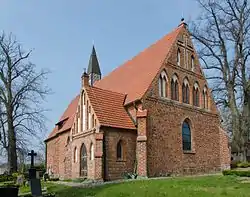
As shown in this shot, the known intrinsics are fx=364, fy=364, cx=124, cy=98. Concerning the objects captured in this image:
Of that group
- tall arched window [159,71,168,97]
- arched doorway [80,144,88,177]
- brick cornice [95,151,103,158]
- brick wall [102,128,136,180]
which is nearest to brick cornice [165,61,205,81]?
tall arched window [159,71,168,97]

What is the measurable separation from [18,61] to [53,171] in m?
12.8

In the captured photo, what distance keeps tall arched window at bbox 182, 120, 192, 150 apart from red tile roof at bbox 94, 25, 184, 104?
4453 millimetres

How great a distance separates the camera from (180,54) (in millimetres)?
26953

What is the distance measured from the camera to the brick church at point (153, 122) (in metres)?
22.4

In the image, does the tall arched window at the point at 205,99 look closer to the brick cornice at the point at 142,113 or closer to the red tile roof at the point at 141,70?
the red tile roof at the point at 141,70

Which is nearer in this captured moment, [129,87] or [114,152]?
[114,152]

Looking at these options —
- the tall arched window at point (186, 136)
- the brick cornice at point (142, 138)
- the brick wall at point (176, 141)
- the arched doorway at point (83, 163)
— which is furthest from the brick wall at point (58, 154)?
the tall arched window at point (186, 136)

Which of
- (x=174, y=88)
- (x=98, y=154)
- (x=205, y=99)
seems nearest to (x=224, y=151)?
(x=205, y=99)

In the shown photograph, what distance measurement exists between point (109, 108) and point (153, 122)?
302cm

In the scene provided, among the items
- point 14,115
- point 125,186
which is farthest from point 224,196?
point 14,115

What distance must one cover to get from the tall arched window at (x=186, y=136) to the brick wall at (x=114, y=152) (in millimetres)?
4441

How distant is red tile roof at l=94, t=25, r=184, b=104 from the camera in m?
24.9

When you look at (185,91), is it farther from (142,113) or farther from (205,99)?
(142,113)

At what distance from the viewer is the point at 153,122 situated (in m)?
23.8
